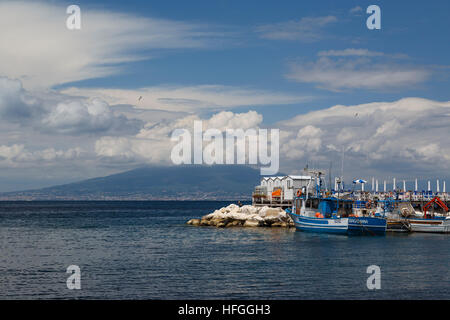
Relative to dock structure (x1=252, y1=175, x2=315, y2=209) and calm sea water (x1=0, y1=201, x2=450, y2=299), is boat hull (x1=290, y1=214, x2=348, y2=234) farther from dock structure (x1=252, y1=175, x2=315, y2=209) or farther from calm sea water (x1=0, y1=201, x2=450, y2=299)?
dock structure (x1=252, y1=175, x2=315, y2=209)

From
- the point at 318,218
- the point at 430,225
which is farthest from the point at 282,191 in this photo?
the point at 430,225

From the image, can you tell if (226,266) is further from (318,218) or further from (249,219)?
(249,219)

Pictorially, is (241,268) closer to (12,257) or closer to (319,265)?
(319,265)

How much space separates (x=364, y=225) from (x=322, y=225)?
5.91m

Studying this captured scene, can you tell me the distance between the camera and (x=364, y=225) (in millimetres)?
68188

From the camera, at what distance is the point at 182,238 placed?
65500 millimetres

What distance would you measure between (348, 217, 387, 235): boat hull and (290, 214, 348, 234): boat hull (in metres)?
0.80

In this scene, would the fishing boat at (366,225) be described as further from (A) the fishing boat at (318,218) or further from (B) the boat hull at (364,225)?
(A) the fishing boat at (318,218)

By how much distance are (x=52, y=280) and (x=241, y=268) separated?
1415 cm

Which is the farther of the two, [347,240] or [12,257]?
[347,240]

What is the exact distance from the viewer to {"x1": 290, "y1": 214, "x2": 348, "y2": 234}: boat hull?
225 ft
